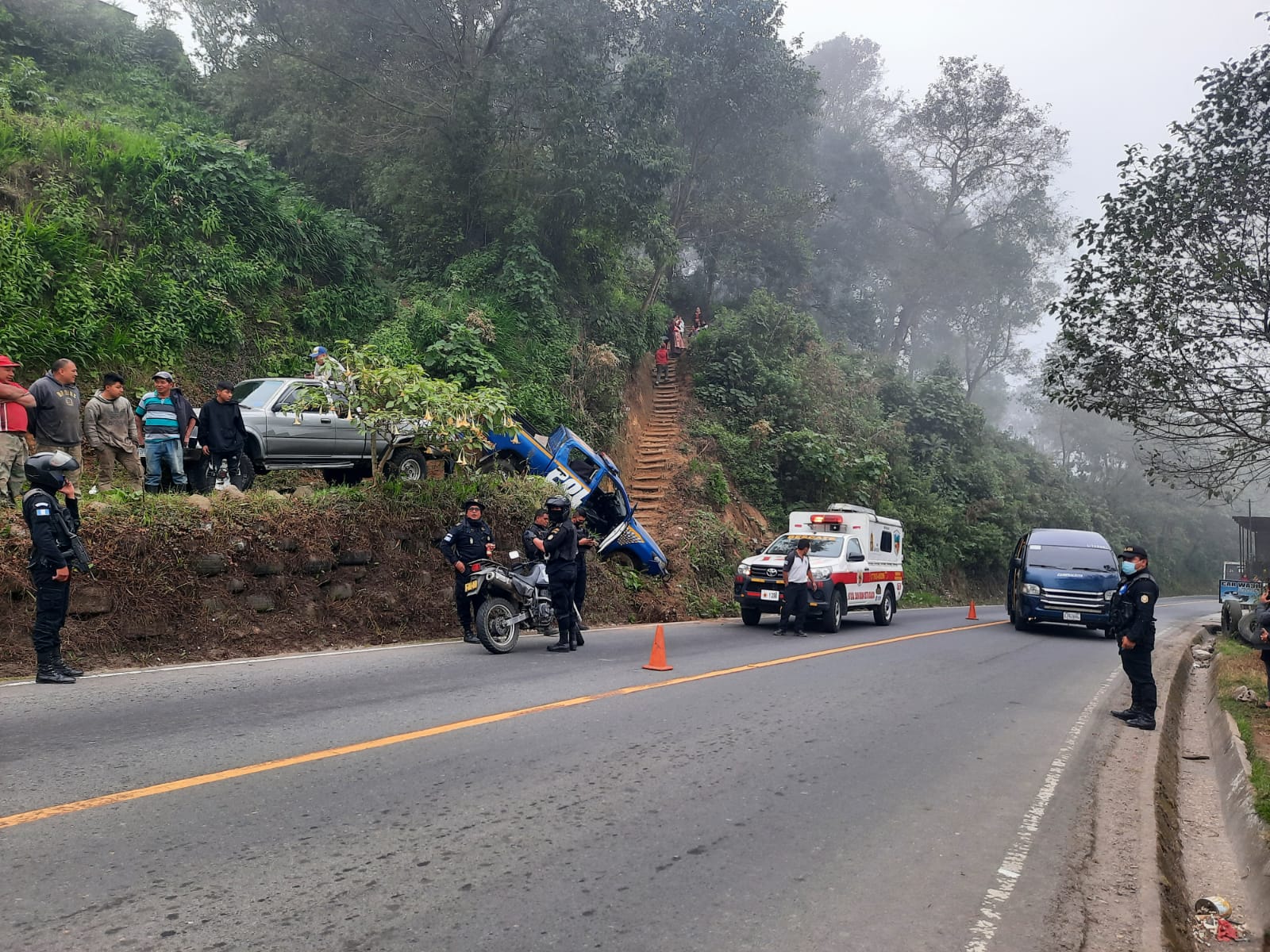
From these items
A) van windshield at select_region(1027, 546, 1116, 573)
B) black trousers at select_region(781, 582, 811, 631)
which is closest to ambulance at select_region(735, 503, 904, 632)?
black trousers at select_region(781, 582, 811, 631)

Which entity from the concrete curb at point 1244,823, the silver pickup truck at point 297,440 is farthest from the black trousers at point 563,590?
the concrete curb at point 1244,823

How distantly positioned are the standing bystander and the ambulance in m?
10.6

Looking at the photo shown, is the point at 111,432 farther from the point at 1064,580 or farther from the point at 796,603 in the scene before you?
the point at 1064,580

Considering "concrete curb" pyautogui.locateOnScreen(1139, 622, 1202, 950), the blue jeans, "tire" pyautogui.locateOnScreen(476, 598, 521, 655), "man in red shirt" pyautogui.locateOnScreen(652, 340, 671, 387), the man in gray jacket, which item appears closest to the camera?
"concrete curb" pyautogui.locateOnScreen(1139, 622, 1202, 950)

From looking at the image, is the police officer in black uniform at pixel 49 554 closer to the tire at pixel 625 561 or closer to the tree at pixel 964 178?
the tire at pixel 625 561

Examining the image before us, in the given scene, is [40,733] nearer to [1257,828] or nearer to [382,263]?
[1257,828]

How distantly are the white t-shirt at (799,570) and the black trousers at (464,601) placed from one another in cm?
584

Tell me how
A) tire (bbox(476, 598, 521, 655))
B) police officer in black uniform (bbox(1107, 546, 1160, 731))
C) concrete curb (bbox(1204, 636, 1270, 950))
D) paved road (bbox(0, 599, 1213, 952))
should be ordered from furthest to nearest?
tire (bbox(476, 598, 521, 655)), police officer in black uniform (bbox(1107, 546, 1160, 731)), concrete curb (bbox(1204, 636, 1270, 950)), paved road (bbox(0, 599, 1213, 952))

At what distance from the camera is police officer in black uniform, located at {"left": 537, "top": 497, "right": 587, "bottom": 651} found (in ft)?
35.7

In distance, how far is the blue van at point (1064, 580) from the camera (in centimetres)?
1728

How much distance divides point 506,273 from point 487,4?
749 cm

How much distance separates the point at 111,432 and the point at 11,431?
1575 millimetres

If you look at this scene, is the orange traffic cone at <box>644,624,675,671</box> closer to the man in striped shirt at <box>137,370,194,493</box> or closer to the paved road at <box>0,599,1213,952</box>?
the paved road at <box>0,599,1213,952</box>

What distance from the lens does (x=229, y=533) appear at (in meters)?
10.4
